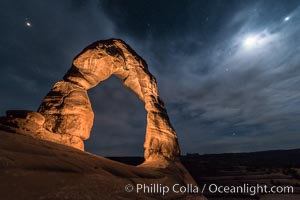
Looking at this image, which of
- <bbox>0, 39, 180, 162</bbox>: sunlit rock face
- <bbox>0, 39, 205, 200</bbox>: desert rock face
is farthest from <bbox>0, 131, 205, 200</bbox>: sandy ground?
<bbox>0, 39, 180, 162</bbox>: sunlit rock face

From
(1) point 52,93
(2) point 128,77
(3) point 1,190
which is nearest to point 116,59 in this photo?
(2) point 128,77

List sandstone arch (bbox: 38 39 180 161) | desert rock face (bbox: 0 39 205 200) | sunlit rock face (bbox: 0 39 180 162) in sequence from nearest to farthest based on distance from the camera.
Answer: desert rock face (bbox: 0 39 205 200), sunlit rock face (bbox: 0 39 180 162), sandstone arch (bbox: 38 39 180 161)

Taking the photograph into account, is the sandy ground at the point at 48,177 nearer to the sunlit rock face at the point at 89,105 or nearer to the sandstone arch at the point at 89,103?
the sunlit rock face at the point at 89,105

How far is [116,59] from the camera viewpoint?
30.4 feet

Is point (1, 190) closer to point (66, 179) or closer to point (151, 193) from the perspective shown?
point (66, 179)

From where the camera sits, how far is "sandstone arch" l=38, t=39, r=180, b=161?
7242 mm

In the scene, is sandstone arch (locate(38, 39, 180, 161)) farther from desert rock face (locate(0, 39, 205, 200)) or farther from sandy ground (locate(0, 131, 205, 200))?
sandy ground (locate(0, 131, 205, 200))

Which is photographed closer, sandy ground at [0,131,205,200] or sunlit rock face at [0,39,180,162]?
sandy ground at [0,131,205,200]

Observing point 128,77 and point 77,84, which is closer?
point 77,84

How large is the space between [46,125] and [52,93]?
5.21ft

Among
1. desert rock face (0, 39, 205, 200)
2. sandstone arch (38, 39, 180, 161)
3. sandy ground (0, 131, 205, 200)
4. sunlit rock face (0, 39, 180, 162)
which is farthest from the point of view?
sandstone arch (38, 39, 180, 161)

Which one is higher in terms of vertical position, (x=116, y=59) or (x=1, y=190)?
(x=116, y=59)

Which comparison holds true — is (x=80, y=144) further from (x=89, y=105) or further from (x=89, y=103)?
(x=89, y=103)

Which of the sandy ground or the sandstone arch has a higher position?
the sandstone arch
